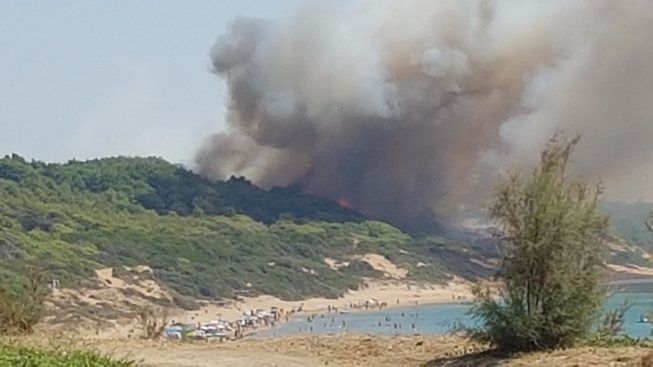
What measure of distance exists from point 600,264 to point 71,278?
39.4m

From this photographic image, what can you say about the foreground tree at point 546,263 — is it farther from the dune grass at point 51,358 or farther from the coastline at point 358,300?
the coastline at point 358,300

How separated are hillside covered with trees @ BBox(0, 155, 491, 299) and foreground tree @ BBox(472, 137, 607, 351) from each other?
116 ft

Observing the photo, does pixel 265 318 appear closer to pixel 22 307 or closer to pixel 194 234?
pixel 194 234

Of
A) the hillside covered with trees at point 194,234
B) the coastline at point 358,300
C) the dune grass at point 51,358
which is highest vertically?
the hillside covered with trees at point 194,234

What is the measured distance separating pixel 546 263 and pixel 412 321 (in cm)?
2456

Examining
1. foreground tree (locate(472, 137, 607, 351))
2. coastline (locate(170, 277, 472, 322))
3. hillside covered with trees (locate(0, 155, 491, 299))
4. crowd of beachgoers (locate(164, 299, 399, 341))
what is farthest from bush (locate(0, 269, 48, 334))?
hillside covered with trees (locate(0, 155, 491, 299))

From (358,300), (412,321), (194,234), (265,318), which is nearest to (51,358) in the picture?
(412,321)

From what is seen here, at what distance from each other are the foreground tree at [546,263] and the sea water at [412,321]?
1.97 feet

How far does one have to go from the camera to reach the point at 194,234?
67750 mm

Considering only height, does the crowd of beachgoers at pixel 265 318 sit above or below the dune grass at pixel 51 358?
above

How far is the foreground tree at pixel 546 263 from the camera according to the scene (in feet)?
45.5

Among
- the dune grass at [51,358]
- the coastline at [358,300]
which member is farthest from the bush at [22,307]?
the coastline at [358,300]

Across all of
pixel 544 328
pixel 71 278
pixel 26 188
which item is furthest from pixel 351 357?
pixel 26 188

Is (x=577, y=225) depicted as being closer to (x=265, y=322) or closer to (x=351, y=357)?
(x=351, y=357)
